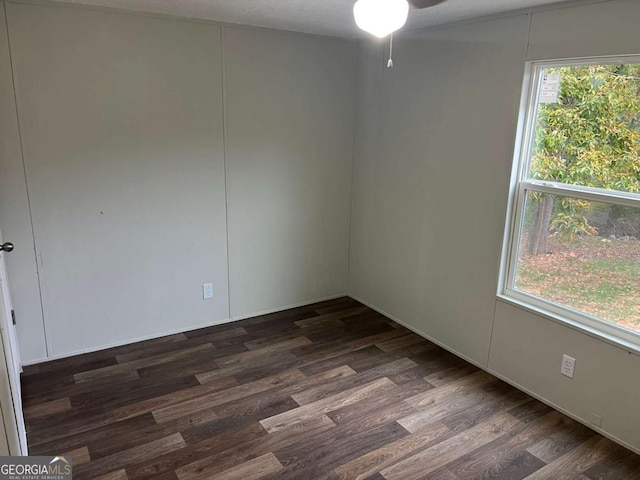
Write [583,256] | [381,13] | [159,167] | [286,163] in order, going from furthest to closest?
1. [286,163]
2. [159,167]
3. [583,256]
4. [381,13]

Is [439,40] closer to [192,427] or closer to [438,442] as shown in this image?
[438,442]

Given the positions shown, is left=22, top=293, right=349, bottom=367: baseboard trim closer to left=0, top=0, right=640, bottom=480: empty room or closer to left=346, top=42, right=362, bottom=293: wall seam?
left=0, top=0, right=640, bottom=480: empty room

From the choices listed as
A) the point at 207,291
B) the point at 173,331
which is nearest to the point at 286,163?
the point at 207,291

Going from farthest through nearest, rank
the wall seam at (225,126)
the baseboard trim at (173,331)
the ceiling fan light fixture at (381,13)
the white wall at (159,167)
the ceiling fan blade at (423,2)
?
the wall seam at (225,126)
the baseboard trim at (173,331)
the white wall at (159,167)
the ceiling fan blade at (423,2)
the ceiling fan light fixture at (381,13)

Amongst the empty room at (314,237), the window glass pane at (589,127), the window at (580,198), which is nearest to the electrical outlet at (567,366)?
the empty room at (314,237)

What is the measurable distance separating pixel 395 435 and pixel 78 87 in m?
2.76

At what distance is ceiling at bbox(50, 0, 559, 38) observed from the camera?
2.56 meters

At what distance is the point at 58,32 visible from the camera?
2.80 meters

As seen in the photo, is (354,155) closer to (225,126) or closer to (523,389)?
(225,126)

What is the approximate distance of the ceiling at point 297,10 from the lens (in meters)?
2.56

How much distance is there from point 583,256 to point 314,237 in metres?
2.08

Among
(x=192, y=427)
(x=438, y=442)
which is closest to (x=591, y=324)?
(x=438, y=442)

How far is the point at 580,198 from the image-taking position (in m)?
2.60

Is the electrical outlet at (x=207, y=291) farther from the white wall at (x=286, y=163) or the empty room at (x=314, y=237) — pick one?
the white wall at (x=286, y=163)
